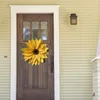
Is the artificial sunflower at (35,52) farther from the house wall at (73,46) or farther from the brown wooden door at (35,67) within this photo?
the house wall at (73,46)

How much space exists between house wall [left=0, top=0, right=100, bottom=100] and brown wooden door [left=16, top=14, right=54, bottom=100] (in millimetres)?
252

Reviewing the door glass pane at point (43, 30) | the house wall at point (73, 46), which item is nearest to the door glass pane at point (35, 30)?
the door glass pane at point (43, 30)

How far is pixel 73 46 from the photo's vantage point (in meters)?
7.73

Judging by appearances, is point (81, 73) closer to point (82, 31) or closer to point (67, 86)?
point (67, 86)

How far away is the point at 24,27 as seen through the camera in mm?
7848

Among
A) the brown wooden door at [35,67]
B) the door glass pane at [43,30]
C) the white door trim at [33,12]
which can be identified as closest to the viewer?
the white door trim at [33,12]

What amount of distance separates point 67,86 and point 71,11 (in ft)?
5.68

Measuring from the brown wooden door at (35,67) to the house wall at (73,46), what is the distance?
0.83 feet

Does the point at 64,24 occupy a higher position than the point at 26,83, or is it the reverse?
the point at 64,24

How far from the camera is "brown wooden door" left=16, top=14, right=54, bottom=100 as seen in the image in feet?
25.4

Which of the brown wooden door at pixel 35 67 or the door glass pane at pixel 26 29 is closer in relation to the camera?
the brown wooden door at pixel 35 67

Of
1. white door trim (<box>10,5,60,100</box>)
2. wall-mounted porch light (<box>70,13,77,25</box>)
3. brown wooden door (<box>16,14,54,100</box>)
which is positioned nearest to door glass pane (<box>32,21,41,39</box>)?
brown wooden door (<box>16,14,54,100</box>)

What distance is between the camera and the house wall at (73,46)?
7641mm

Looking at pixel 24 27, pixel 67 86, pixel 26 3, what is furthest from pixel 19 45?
pixel 67 86
